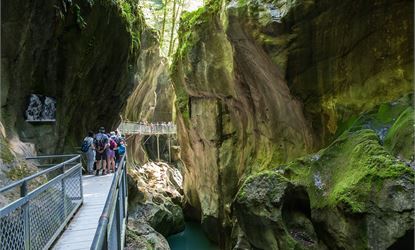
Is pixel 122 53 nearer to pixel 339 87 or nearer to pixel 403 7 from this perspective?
pixel 339 87

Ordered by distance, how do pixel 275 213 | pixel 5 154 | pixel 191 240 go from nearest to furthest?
pixel 5 154, pixel 275 213, pixel 191 240

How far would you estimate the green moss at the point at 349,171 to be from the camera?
24.7 ft

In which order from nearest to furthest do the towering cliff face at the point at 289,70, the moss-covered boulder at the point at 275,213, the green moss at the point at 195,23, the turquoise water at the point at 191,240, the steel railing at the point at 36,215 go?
the steel railing at the point at 36,215 < the moss-covered boulder at the point at 275,213 < the towering cliff face at the point at 289,70 < the green moss at the point at 195,23 < the turquoise water at the point at 191,240

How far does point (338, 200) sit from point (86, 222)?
4.91 m

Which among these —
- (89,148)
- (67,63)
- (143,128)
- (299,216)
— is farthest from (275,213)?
(143,128)

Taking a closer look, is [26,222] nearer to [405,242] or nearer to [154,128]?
[405,242]

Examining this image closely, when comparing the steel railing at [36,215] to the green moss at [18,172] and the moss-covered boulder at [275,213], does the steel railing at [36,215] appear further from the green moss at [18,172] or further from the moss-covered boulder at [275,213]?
the moss-covered boulder at [275,213]

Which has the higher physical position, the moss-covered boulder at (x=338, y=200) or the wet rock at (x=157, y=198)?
the moss-covered boulder at (x=338, y=200)

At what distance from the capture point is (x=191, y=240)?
23828 millimetres

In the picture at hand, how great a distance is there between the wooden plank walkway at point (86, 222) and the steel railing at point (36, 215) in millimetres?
140

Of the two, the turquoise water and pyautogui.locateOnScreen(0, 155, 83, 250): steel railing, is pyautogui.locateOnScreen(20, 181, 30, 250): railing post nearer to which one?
pyautogui.locateOnScreen(0, 155, 83, 250): steel railing

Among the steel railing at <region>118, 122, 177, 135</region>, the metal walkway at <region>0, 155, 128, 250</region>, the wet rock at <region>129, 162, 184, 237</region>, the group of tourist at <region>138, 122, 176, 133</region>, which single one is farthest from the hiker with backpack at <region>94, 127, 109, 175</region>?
the group of tourist at <region>138, 122, 176, 133</region>

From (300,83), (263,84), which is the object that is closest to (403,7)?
(300,83)

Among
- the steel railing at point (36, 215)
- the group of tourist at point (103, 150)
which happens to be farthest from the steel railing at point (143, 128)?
the steel railing at point (36, 215)
